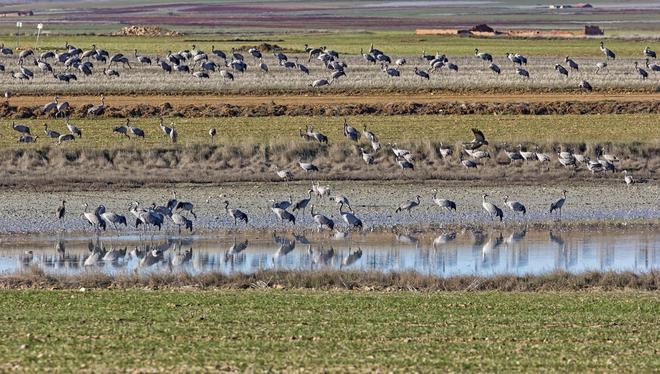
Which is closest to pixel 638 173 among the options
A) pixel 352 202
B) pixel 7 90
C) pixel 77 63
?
pixel 352 202

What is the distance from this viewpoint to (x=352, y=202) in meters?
29.6

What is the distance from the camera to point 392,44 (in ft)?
292

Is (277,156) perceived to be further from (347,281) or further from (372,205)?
(347,281)

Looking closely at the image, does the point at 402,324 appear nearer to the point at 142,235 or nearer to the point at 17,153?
the point at 142,235

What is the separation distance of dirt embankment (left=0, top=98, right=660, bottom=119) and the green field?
3145 centimetres

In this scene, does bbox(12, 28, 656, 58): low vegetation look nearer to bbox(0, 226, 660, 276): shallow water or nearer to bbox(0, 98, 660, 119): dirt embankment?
bbox(0, 98, 660, 119): dirt embankment

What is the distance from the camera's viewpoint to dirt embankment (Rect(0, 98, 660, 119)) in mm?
43344

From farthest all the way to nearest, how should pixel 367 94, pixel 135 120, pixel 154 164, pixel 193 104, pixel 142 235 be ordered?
1. pixel 367 94
2. pixel 193 104
3. pixel 135 120
4. pixel 154 164
5. pixel 142 235

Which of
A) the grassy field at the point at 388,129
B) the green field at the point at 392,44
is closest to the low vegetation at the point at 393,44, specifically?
the green field at the point at 392,44

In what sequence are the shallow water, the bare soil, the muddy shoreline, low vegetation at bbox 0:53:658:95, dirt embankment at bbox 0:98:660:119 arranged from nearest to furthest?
the shallow water, the muddy shoreline, dirt embankment at bbox 0:98:660:119, the bare soil, low vegetation at bbox 0:53:658:95

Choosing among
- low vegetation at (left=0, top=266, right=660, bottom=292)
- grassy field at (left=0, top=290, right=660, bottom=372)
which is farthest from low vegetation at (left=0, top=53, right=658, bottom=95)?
grassy field at (left=0, top=290, right=660, bottom=372)

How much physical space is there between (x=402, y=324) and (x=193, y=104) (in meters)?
32.3

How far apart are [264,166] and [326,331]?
64.2 feet

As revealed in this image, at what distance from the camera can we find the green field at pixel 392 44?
80.2 meters
